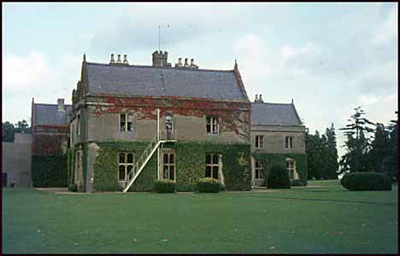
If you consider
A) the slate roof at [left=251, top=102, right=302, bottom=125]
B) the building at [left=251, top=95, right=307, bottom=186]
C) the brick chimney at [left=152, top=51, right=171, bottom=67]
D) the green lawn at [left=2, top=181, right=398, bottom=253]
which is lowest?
the green lawn at [left=2, top=181, right=398, bottom=253]

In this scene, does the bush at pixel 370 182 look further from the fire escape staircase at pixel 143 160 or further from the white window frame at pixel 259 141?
the white window frame at pixel 259 141

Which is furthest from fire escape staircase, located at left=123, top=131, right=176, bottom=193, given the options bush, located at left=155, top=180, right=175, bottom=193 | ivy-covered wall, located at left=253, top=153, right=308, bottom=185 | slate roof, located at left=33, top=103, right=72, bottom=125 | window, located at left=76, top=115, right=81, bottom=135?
slate roof, located at left=33, top=103, right=72, bottom=125

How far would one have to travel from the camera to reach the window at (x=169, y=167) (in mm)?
44406

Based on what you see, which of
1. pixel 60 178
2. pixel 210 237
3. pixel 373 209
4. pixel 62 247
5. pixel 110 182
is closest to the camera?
pixel 62 247

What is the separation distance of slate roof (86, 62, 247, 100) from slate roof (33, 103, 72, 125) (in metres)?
18.4

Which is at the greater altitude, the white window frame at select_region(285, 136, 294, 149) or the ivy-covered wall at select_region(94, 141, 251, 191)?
the white window frame at select_region(285, 136, 294, 149)

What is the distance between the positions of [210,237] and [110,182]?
30299 millimetres

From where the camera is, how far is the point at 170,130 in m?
44.5

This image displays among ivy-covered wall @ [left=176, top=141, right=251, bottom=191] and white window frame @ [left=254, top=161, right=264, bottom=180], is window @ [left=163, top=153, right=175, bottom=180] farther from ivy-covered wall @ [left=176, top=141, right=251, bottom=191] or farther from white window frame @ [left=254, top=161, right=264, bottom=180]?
white window frame @ [left=254, top=161, right=264, bottom=180]

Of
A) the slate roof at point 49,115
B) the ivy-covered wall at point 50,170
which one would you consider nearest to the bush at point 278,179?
the ivy-covered wall at point 50,170

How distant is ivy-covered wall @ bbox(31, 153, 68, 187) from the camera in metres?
57.7

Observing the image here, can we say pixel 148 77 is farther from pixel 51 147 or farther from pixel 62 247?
pixel 62 247

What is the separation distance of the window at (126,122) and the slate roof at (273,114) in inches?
808

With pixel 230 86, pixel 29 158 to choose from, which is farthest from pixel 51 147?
pixel 230 86
